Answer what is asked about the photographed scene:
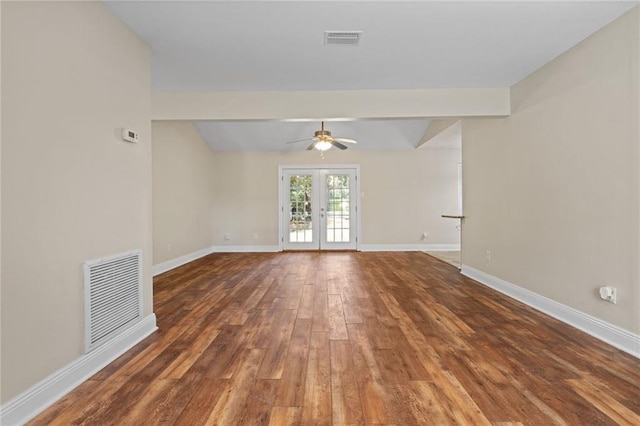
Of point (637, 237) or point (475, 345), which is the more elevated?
point (637, 237)

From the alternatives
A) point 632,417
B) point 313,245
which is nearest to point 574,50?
point 632,417

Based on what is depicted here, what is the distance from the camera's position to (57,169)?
5.90 feet

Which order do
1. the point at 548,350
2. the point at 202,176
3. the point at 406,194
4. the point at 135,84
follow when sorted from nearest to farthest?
the point at 548,350
the point at 135,84
the point at 202,176
the point at 406,194

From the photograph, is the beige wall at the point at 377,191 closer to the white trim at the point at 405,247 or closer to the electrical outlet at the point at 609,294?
the white trim at the point at 405,247

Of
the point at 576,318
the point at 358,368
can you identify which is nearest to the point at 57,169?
the point at 358,368

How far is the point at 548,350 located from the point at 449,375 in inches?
36.3

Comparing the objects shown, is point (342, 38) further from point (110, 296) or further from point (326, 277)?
point (326, 277)

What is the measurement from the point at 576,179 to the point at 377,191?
191 inches

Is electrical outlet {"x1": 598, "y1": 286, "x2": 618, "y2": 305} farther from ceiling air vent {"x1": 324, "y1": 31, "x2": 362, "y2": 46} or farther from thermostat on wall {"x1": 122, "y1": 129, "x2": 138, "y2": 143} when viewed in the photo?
thermostat on wall {"x1": 122, "y1": 129, "x2": 138, "y2": 143}

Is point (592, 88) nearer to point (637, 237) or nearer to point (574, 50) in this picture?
point (574, 50)

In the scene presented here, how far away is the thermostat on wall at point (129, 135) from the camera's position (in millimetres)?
2400

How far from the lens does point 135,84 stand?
2582 mm

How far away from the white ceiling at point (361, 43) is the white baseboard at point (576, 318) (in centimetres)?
231

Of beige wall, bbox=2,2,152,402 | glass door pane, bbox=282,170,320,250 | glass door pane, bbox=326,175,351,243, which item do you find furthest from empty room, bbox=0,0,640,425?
glass door pane, bbox=326,175,351,243
